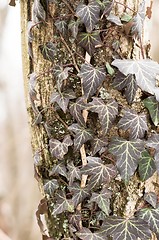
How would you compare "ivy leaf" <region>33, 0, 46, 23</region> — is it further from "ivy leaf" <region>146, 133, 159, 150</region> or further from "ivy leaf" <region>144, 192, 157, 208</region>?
"ivy leaf" <region>144, 192, 157, 208</region>

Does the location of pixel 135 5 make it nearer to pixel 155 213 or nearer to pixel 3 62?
pixel 155 213

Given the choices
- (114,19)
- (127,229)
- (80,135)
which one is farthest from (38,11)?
(127,229)

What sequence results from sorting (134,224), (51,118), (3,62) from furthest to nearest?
(3,62) < (51,118) < (134,224)

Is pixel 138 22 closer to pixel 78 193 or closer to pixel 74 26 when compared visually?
pixel 74 26

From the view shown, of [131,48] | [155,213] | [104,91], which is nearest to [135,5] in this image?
[131,48]

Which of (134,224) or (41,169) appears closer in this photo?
(134,224)

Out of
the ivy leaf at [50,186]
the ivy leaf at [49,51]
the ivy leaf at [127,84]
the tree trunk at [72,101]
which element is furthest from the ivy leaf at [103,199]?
the ivy leaf at [49,51]
